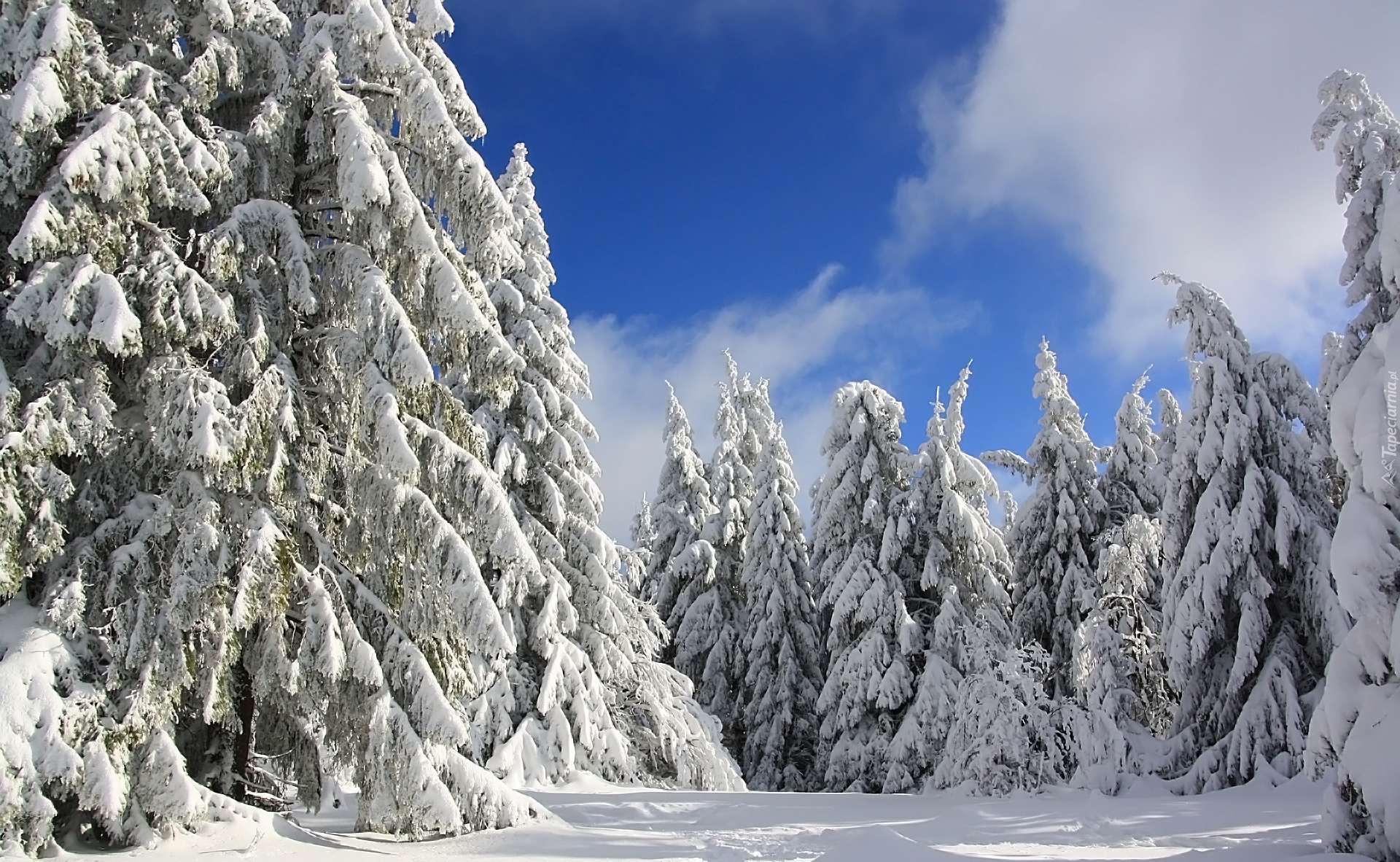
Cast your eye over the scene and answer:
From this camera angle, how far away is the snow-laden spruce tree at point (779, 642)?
952 inches

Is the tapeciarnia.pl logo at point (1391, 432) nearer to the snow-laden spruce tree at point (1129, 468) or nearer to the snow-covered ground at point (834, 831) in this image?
the snow-covered ground at point (834, 831)

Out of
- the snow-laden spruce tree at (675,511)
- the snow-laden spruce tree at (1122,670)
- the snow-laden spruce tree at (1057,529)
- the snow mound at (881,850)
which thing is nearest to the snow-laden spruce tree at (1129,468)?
the snow-laden spruce tree at (1057,529)

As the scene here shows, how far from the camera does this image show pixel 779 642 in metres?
24.9

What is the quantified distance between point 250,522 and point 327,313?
2.55m

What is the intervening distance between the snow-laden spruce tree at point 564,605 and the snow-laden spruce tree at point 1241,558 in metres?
9.34

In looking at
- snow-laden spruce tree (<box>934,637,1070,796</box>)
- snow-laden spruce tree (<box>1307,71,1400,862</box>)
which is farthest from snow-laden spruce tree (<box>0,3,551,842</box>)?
snow-laden spruce tree (<box>934,637,1070,796</box>)

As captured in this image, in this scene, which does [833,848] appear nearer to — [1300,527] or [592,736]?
[592,736]

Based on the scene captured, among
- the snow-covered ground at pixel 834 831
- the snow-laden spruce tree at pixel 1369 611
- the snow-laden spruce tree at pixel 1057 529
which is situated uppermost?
the snow-laden spruce tree at pixel 1057 529

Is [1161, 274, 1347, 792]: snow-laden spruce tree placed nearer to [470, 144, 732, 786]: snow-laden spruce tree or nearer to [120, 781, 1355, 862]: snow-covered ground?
[120, 781, 1355, 862]: snow-covered ground

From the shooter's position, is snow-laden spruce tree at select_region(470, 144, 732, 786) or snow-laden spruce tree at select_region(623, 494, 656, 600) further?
snow-laden spruce tree at select_region(623, 494, 656, 600)

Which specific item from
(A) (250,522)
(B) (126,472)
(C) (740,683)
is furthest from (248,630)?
(C) (740,683)

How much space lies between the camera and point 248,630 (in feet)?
24.9

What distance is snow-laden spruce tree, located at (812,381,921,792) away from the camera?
777 inches

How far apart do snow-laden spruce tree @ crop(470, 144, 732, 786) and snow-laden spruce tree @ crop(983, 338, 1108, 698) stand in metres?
8.75
